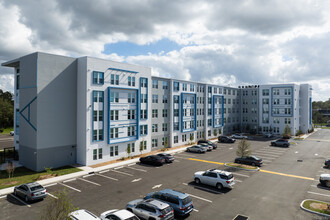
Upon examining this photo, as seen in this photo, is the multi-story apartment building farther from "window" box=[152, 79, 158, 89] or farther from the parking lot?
the parking lot

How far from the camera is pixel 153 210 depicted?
16156 millimetres

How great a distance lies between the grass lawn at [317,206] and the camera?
18.5m

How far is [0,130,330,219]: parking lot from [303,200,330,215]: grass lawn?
0.86 meters

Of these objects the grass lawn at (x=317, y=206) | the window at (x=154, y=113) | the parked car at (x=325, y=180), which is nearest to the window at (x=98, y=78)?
the window at (x=154, y=113)

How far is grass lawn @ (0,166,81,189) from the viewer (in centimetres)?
2608

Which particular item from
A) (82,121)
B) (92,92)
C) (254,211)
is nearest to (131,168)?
(82,121)

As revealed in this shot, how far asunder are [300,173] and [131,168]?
22.9m

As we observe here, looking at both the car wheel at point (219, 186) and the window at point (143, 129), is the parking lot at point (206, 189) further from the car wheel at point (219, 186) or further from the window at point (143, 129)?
the window at point (143, 129)

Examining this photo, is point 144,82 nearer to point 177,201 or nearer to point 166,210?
point 177,201

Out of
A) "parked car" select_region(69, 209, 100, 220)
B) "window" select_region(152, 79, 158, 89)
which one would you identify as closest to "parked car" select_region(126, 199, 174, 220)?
"parked car" select_region(69, 209, 100, 220)

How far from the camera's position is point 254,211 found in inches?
733

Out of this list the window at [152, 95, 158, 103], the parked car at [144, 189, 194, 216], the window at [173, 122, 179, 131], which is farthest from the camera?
the window at [173, 122, 179, 131]

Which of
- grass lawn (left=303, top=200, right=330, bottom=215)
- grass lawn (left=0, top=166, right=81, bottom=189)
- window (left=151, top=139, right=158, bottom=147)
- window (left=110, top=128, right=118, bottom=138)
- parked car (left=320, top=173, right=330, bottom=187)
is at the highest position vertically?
window (left=110, top=128, right=118, bottom=138)

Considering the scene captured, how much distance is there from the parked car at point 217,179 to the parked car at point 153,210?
28.8ft
